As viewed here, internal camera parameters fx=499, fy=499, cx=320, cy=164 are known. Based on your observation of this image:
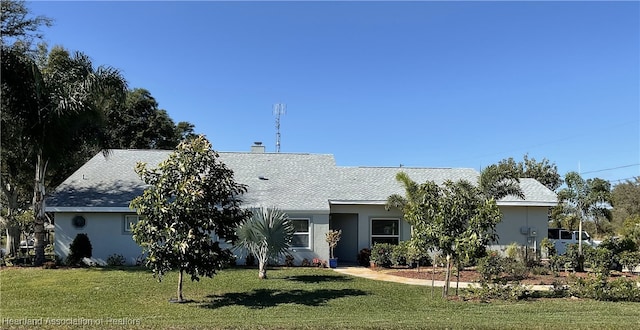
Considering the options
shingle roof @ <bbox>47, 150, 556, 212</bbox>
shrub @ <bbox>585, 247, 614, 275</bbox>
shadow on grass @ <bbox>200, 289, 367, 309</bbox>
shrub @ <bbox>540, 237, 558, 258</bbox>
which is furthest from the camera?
shingle roof @ <bbox>47, 150, 556, 212</bbox>

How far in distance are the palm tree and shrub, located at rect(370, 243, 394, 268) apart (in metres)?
11.9

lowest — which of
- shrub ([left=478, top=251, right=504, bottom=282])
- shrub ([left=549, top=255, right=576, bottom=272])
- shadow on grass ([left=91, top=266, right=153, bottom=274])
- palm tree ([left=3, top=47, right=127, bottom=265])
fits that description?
shadow on grass ([left=91, top=266, right=153, bottom=274])

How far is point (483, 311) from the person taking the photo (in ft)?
36.1

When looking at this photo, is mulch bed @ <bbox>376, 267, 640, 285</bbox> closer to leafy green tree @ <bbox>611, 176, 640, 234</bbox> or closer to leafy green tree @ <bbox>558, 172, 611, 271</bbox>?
leafy green tree @ <bbox>558, 172, 611, 271</bbox>

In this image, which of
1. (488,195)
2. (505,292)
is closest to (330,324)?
(505,292)

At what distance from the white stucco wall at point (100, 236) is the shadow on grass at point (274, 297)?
28.3 ft

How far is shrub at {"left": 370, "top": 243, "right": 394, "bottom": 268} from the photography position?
20.0 meters

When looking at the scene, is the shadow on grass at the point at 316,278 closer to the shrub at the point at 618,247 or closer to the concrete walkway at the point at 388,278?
the concrete walkway at the point at 388,278

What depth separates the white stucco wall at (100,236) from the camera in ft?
65.4

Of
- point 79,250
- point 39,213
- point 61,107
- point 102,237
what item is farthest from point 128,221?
point 61,107

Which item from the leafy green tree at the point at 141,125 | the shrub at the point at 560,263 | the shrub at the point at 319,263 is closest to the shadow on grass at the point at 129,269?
the shrub at the point at 319,263

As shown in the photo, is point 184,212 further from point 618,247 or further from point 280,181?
point 618,247

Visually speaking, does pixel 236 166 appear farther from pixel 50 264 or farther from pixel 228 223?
pixel 228 223

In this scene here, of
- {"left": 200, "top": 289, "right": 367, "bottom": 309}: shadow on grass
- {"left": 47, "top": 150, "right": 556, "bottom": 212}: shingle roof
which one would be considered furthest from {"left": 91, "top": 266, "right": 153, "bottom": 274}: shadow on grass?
{"left": 200, "top": 289, "right": 367, "bottom": 309}: shadow on grass
